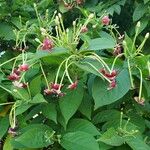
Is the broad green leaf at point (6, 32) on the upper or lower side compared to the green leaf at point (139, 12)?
upper

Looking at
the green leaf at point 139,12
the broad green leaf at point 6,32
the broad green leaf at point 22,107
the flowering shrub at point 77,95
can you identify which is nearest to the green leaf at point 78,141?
the flowering shrub at point 77,95

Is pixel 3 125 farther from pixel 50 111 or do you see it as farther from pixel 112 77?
pixel 112 77

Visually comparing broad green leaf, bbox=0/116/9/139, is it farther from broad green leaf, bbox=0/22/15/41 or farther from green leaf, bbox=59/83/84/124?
broad green leaf, bbox=0/22/15/41

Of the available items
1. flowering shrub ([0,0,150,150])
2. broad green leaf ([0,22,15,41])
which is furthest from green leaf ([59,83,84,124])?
broad green leaf ([0,22,15,41])

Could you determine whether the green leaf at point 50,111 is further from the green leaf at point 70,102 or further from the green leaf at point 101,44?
the green leaf at point 101,44

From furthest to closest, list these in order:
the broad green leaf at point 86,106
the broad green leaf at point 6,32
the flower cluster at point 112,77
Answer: the broad green leaf at point 6,32 < the broad green leaf at point 86,106 < the flower cluster at point 112,77

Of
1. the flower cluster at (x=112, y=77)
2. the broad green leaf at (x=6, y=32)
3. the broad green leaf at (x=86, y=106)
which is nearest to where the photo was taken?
the flower cluster at (x=112, y=77)

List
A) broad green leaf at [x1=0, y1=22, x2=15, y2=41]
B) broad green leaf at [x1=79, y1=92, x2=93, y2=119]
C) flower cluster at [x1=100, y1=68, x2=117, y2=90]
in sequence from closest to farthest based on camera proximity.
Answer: flower cluster at [x1=100, y1=68, x2=117, y2=90]
broad green leaf at [x1=79, y1=92, x2=93, y2=119]
broad green leaf at [x1=0, y1=22, x2=15, y2=41]
